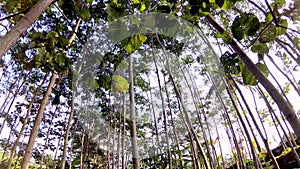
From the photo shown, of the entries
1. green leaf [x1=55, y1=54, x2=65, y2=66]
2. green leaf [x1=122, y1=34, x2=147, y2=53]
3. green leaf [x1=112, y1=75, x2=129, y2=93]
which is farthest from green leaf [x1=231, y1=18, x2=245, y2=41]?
green leaf [x1=55, y1=54, x2=65, y2=66]

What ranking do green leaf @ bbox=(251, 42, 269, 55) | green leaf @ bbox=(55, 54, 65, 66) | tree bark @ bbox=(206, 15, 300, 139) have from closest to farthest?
1. tree bark @ bbox=(206, 15, 300, 139)
2. green leaf @ bbox=(251, 42, 269, 55)
3. green leaf @ bbox=(55, 54, 65, 66)

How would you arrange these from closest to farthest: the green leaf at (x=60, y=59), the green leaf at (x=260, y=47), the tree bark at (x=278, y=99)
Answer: the tree bark at (x=278, y=99) < the green leaf at (x=260, y=47) < the green leaf at (x=60, y=59)

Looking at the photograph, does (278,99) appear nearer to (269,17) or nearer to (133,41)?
(269,17)

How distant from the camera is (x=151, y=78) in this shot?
18.4 ft

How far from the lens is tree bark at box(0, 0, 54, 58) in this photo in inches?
15.0

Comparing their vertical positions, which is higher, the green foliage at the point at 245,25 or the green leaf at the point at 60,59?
the green leaf at the point at 60,59

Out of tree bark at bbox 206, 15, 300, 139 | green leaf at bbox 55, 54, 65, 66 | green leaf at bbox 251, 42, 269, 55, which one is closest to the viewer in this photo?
tree bark at bbox 206, 15, 300, 139

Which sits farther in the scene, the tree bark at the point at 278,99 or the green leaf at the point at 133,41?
the green leaf at the point at 133,41

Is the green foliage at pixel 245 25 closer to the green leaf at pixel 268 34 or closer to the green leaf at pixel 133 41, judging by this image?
the green leaf at pixel 268 34

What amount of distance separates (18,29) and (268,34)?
467 mm

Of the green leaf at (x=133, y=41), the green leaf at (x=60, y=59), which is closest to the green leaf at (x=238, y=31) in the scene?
the green leaf at (x=133, y=41)

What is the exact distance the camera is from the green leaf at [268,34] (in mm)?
435

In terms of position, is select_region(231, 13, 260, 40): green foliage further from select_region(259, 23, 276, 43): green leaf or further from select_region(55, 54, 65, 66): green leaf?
select_region(55, 54, 65, 66): green leaf

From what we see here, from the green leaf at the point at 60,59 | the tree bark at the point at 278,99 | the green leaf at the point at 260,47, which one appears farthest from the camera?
the green leaf at the point at 60,59
